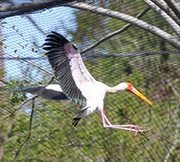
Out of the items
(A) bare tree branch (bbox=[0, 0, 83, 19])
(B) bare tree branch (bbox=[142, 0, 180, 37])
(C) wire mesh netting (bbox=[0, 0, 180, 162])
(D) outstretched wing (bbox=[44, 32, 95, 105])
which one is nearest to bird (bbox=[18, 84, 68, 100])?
(C) wire mesh netting (bbox=[0, 0, 180, 162])

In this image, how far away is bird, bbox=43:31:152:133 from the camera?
7.54ft

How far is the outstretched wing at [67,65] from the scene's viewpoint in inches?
90.4

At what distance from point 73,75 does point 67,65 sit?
9cm

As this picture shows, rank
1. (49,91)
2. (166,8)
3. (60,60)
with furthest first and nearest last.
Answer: (49,91)
(166,8)
(60,60)

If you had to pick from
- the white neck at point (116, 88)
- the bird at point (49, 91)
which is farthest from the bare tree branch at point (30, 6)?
the white neck at point (116, 88)

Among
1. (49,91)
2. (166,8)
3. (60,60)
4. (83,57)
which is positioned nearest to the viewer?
(60,60)

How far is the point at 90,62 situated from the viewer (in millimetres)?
3131

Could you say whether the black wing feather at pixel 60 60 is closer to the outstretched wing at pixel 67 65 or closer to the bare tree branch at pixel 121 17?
the outstretched wing at pixel 67 65

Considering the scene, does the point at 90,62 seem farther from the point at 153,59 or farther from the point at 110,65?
the point at 153,59

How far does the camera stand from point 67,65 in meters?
2.37

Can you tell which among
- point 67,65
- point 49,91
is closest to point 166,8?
point 67,65

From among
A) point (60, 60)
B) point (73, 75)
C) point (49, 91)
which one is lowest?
point (49, 91)

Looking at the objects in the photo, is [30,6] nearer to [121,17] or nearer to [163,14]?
[121,17]

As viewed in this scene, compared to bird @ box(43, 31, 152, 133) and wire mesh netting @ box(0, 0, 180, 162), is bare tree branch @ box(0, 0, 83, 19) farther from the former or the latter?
bird @ box(43, 31, 152, 133)
